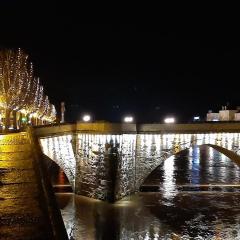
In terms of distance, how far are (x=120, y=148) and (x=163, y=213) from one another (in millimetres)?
5955

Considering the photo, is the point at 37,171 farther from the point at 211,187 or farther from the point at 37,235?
the point at 211,187

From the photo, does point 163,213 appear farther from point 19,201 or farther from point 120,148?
point 19,201

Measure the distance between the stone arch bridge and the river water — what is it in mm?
1324

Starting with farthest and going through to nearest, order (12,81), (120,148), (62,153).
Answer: (12,81) < (62,153) < (120,148)

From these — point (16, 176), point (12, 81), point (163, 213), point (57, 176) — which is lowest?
point (163, 213)

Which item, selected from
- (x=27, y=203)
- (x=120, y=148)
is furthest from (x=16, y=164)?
(x=120, y=148)

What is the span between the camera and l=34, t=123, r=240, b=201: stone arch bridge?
29.9 m

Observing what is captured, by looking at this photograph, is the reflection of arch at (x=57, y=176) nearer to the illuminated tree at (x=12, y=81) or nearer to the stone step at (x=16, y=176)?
the illuminated tree at (x=12, y=81)

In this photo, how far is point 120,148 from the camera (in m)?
30.1

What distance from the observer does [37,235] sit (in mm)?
6867

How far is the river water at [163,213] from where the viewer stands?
22.9 metres

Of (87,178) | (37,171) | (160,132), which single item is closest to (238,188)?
(160,132)

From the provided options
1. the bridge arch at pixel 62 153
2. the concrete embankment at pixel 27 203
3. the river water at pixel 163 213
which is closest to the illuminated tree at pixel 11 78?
the river water at pixel 163 213

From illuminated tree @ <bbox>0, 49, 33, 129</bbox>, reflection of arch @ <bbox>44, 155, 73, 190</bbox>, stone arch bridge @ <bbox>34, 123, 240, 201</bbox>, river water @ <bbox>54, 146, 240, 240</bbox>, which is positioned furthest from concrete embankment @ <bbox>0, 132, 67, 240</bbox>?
illuminated tree @ <bbox>0, 49, 33, 129</bbox>
